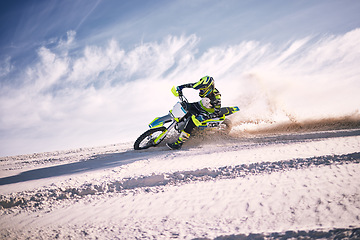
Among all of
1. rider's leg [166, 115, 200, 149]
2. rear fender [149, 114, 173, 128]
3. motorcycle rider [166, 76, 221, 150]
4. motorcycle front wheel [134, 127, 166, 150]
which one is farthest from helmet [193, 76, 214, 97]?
motorcycle front wheel [134, 127, 166, 150]

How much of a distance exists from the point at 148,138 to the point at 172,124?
3.40 feet

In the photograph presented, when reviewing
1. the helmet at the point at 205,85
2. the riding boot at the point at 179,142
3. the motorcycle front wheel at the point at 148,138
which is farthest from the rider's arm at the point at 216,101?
the motorcycle front wheel at the point at 148,138

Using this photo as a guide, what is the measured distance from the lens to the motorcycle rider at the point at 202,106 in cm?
617

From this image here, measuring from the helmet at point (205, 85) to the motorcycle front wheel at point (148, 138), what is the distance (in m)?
1.82

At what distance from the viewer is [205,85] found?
6.11 metres

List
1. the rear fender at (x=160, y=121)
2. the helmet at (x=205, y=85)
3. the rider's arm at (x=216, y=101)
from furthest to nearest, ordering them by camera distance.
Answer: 1. the rider's arm at (x=216, y=101)
2. the rear fender at (x=160, y=121)
3. the helmet at (x=205, y=85)

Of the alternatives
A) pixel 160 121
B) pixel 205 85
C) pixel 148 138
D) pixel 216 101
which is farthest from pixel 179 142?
pixel 205 85

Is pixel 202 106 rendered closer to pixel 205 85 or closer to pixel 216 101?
pixel 216 101

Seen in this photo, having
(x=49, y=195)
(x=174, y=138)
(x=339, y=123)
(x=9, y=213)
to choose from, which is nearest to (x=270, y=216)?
(x=49, y=195)

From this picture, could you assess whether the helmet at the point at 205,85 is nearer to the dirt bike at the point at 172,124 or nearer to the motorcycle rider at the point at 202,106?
the motorcycle rider at the point at 202,106

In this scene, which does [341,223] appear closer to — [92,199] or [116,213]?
[116,213]

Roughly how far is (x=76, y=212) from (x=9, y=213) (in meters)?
1.33

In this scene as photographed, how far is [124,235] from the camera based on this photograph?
2254 millimetres

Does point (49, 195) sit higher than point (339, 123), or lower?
higher
